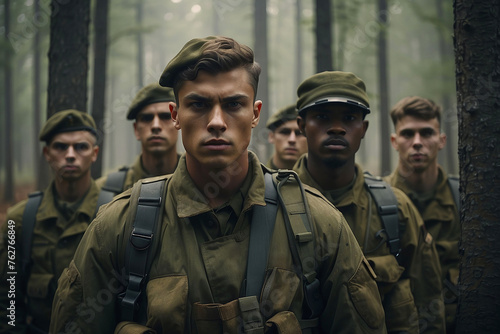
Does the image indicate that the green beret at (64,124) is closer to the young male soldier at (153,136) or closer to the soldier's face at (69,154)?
the soldier's face at (69,154)

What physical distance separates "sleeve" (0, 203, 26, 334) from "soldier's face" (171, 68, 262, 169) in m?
2.92

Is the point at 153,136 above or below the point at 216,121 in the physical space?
above

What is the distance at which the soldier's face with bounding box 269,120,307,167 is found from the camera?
21.0 feet

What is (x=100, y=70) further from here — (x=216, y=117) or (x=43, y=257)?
(x=216, y=117)

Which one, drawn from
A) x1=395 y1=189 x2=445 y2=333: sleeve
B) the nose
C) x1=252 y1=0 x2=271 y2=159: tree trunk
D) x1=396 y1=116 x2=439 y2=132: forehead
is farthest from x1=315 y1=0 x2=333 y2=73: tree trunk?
x1=252 y1=0 x2=271 y2=159: tree trunk

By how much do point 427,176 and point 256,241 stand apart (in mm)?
3462

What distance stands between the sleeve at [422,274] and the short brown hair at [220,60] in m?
2.04

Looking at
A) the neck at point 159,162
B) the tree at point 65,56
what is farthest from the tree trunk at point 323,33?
the tree at point 65,56

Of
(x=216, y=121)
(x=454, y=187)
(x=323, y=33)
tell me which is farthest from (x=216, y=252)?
(x=323, y=33)

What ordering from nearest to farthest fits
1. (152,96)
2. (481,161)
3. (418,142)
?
(481,161) → (418,142) → (152,96)

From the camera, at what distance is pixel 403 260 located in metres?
3.72

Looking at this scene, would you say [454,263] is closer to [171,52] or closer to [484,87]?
[484,87]

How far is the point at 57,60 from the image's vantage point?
6020mm

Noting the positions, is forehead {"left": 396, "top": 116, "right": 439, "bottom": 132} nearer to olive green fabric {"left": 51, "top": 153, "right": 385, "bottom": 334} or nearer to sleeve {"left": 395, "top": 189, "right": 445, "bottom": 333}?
sleeve {"left": 395, "top": 189, "right": 445, "bottom": 333}
